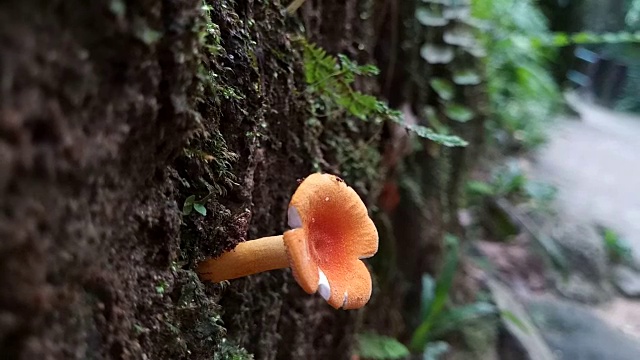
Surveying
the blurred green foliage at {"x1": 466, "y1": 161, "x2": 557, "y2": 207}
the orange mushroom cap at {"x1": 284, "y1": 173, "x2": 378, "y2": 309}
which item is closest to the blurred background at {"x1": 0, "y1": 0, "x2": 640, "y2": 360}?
the orange mushroom cap at {"x1": 284, "y1": 173, "x2": 378, "y2": 309}

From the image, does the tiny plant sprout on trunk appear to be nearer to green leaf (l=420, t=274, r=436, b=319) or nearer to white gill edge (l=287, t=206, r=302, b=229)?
white gill edge (l=287, t=206, r=302, b=229)

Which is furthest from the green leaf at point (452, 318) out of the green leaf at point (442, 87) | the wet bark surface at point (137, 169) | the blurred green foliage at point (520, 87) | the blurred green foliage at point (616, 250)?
the blurred green foliage at point (520, 87)

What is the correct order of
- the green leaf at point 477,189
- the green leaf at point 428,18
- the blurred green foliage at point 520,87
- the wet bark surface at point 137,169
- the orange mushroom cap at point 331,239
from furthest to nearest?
the blurred green foliage at point 520,87 < the green leaf at point 477,189 < the green leaf at point 428,18 < the orange mushroom cap at point 331,239 < the wet bark surface at point 137,169

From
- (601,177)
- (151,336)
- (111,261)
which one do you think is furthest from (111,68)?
(601,177)

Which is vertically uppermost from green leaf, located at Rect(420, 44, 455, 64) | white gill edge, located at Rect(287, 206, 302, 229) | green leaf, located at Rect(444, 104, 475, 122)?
green leaf, located at Rect(420, 44, 455, 64)

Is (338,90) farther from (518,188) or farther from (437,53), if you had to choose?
(518,188)

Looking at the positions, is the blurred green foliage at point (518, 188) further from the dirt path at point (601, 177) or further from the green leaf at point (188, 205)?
the green leaf at point (188, 205)
